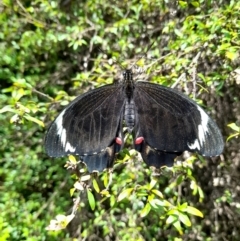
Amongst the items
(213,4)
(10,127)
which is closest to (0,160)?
(10,127)

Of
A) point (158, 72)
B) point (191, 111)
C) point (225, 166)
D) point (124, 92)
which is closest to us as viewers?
point (191, 111)

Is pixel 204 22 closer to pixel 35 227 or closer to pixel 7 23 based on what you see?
pixel 7 23

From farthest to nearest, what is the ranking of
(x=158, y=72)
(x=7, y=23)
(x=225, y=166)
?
(x=7, y=23), (x=225, y=166), (x=158, y=72)

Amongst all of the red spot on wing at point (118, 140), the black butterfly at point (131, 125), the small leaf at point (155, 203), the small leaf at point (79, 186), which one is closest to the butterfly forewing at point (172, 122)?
the black butterfly at point (131, 125)

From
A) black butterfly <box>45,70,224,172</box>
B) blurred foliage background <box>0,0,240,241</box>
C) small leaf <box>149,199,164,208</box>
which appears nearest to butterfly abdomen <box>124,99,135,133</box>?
black butterfly <box>45,70,224,172</box>

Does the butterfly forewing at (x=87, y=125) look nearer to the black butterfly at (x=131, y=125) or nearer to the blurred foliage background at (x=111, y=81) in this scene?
the black butterfly at (x=131, y=125)

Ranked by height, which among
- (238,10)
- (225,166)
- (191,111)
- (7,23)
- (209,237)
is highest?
(7,23)

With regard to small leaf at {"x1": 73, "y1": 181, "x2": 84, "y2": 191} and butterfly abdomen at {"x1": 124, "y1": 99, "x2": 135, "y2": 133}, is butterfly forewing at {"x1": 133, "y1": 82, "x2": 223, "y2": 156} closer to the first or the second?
butterfly abdomen at {"x1": 124, "y1": 99, "x2": 135, "y2": 133}
